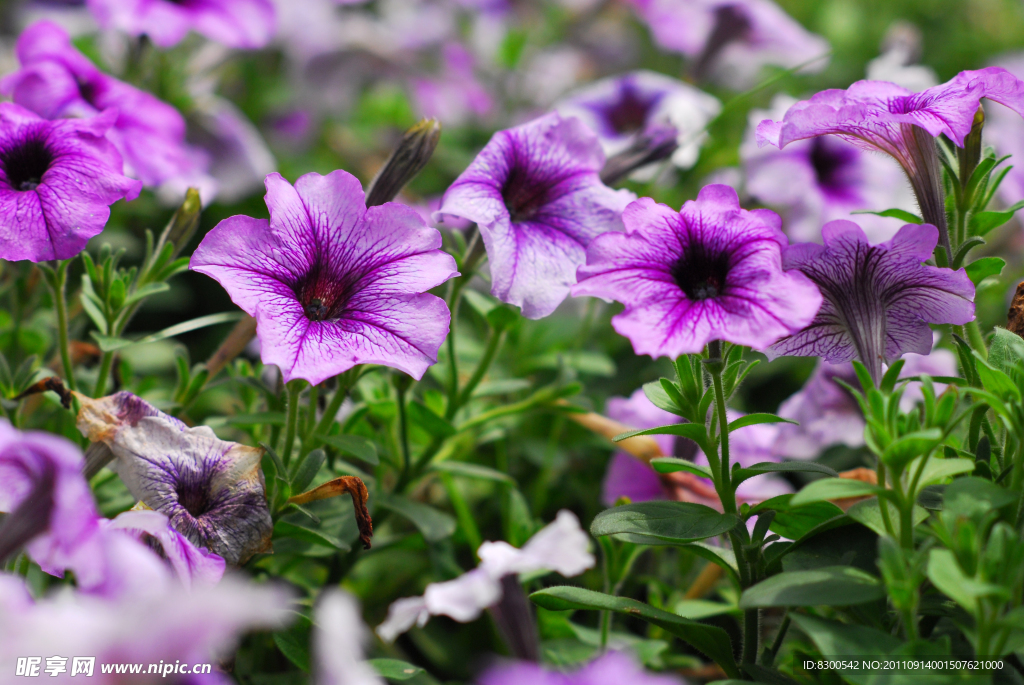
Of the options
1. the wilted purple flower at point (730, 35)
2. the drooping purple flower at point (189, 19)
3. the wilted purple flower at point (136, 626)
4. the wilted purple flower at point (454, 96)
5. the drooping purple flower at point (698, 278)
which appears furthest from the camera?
the wilted purple flower at point (454, 96)

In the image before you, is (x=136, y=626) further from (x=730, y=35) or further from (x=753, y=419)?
(x=730, y=35)

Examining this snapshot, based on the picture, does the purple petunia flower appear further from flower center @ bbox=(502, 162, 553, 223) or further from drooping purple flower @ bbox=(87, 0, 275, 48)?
flower center @ bbox=(502, 162, 553, 223)

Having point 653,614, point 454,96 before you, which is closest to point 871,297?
point 653,614

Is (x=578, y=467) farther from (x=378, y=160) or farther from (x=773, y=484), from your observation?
(x=378, y=160)

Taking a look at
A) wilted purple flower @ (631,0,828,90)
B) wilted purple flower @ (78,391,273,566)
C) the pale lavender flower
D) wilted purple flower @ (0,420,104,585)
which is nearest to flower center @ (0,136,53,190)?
wilted purple flower @ (78,391,273,566)

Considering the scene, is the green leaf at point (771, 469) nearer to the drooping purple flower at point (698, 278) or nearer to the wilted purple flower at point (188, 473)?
the drooping purple flower at point (698, 278)

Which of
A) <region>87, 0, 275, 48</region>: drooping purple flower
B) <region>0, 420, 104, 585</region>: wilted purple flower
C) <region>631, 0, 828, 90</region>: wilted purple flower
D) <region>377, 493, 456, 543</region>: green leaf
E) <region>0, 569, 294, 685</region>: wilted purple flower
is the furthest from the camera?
<region>631, 0, 828, 90</region>: wilted purple flower

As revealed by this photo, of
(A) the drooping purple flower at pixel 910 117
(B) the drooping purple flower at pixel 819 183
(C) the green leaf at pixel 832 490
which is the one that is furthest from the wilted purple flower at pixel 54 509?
(B) the drooping purple flower at pixel 819 183
